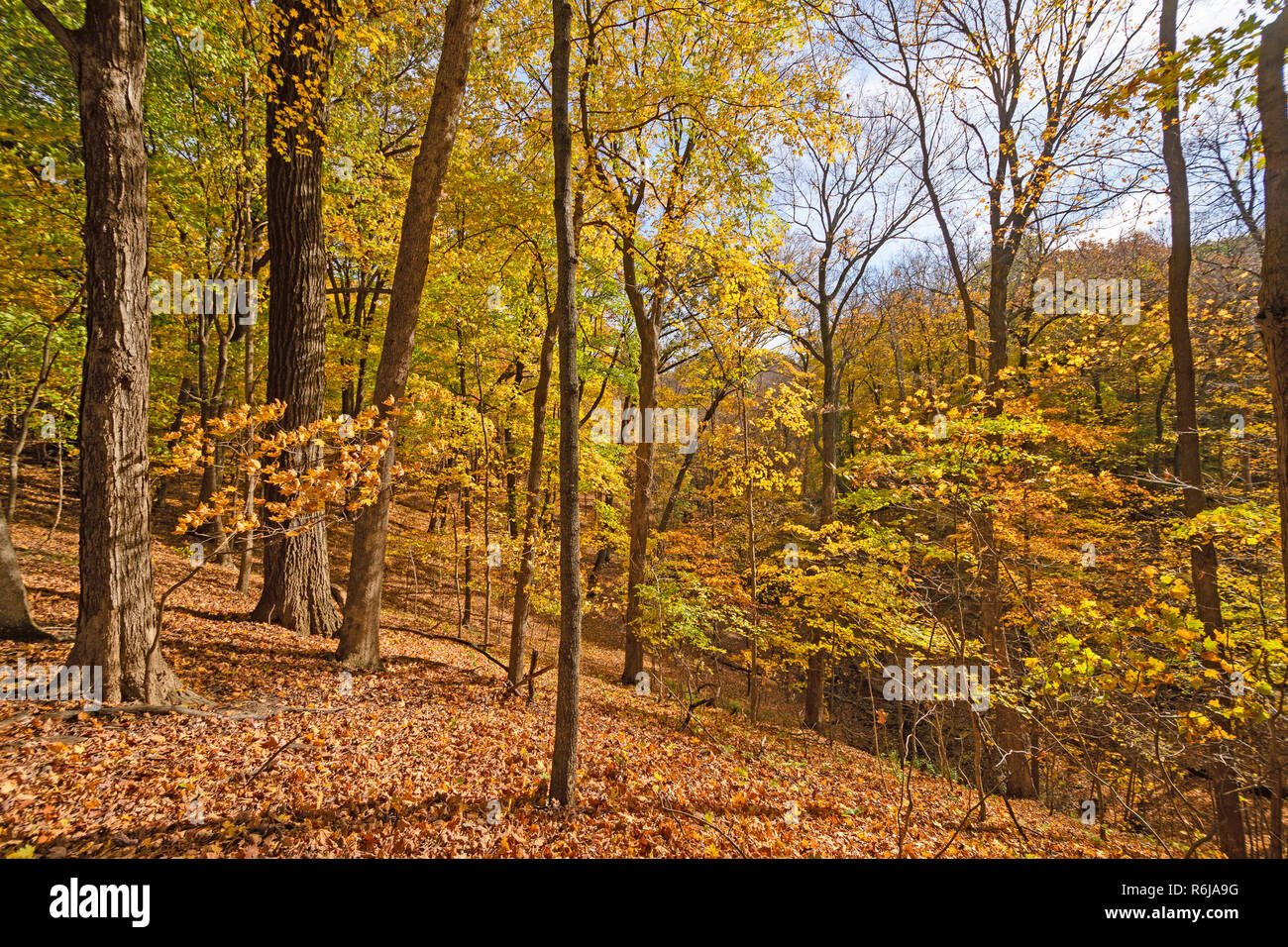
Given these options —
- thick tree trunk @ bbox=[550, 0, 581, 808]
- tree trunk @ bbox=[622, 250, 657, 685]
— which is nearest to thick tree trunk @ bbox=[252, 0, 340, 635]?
thick tree trunk @ bbox=[550, 0, 581, 808]

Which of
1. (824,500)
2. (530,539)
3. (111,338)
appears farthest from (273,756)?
(824,500)

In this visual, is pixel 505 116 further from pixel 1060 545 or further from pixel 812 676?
pixel 1060 545

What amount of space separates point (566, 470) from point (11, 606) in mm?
5302

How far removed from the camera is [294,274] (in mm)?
6832

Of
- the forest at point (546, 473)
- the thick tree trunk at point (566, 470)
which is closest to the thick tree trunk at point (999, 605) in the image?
the forest at point (546, 473)

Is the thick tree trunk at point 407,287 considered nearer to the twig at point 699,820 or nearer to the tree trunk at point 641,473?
the twig at point 699,820

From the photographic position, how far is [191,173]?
955 cm

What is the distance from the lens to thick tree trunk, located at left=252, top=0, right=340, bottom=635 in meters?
6.76

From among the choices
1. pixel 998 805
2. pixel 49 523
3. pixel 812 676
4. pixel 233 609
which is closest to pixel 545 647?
pixel 812 676

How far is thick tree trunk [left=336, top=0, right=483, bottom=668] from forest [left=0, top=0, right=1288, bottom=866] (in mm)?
59

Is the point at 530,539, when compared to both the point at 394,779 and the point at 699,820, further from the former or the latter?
the point at 699,820

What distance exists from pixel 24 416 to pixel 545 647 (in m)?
12.6

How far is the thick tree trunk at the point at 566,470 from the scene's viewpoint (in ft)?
13.7
